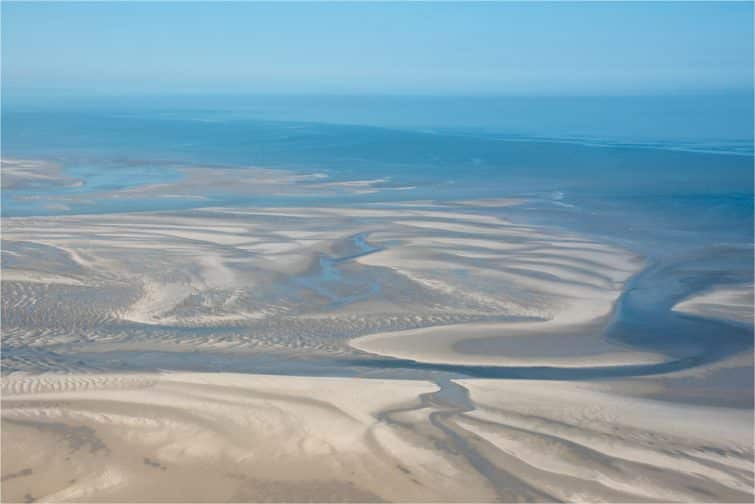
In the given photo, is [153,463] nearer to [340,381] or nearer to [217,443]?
[217,443]

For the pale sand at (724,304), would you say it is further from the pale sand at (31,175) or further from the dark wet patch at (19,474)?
the pale sand at (31,175)

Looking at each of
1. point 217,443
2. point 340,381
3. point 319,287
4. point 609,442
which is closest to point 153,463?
point 217,443

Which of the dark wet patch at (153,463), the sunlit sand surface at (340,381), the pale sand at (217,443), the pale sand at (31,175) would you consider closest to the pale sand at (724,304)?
the sunlit sand surface at (340,381)

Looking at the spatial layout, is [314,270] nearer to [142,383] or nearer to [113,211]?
[142,383]

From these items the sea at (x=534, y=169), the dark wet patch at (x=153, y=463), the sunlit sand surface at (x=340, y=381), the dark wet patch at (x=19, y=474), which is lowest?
the dark wet patch at (x=19, y=474)

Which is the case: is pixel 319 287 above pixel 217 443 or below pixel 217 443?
above

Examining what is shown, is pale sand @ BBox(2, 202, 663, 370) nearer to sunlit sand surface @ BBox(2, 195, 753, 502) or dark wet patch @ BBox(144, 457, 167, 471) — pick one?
sunlit sand surface @ BBox(2, 195, 753, 502)

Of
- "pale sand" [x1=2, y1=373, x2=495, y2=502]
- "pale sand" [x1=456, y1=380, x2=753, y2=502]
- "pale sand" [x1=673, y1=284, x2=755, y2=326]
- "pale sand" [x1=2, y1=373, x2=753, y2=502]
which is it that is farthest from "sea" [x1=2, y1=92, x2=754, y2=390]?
"pale sand" [x1=2, y1=373, x2=495, y2=502]

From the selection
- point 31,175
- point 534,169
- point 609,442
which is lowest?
point 609,442
